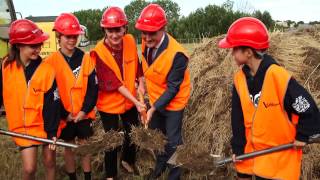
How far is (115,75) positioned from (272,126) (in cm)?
198

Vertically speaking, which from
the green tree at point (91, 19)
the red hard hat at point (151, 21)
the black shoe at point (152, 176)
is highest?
the red hard hat at point (151, 21)

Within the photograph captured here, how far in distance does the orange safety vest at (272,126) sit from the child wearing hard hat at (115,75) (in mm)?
1444

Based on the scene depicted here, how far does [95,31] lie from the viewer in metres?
41.1

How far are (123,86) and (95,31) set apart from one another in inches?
1455

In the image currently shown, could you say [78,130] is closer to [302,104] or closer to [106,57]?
[106,57]

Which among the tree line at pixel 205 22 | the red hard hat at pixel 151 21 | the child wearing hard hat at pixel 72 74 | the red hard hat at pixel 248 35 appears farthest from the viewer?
the tree line at pixel 205 22

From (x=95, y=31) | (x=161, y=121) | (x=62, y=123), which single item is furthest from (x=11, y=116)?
(x=95, y=31)

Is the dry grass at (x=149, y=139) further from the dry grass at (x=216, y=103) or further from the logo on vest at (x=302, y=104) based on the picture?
the logo on vest at (x=302, y=104)

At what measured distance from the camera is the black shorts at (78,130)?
481 cm

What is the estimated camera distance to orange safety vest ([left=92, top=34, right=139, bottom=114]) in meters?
4.83

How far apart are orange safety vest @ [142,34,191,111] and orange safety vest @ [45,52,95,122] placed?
598mm

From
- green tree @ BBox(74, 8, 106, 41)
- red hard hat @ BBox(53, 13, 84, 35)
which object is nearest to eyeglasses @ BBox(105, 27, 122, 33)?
red hard hat @ BBox(53, 13, 84, 35)

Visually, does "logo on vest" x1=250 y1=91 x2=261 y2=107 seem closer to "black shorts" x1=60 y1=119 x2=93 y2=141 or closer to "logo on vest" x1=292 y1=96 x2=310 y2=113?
"logo on vest" x1=292 y1=96 x2=310 y2=113

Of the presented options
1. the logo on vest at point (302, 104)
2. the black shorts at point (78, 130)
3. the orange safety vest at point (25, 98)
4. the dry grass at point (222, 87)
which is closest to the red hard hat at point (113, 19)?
the orange safety vest at point (25, 98)
